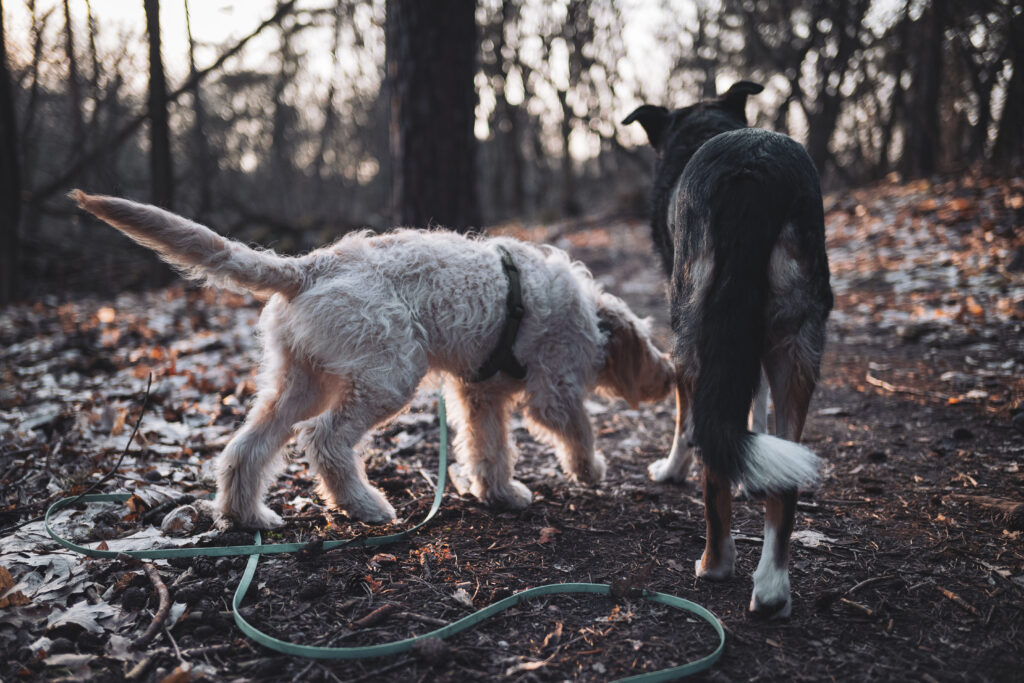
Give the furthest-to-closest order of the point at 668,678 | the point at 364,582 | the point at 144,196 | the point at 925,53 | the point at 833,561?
the point at 144,196 < the point at 925,53 < the point at 833,561 < the point at 364,582 < the point at 668,678

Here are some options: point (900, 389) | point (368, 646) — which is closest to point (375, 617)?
point (368, 646)

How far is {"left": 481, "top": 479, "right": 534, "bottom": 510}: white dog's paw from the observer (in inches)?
145

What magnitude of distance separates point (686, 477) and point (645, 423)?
3.93ft

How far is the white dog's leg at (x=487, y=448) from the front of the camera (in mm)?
3725

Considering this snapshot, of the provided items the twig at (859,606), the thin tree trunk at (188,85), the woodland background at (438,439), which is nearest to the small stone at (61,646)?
the woodland background at (438,439)

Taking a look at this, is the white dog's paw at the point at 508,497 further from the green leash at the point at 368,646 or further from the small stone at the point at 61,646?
the small stone at the point at 61,646

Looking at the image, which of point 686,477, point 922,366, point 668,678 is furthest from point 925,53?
point 668,678

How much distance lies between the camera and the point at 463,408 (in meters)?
4.05

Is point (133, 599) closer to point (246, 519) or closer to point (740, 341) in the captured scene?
point (246, 519)

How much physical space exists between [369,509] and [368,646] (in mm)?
1062

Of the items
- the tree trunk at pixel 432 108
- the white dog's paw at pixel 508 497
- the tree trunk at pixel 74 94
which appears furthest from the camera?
the tree trunk at pixel 74 94

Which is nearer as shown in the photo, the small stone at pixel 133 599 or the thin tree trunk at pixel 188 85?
the small stone at pixel 133 599

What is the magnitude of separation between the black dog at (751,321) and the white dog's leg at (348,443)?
4.88 feet

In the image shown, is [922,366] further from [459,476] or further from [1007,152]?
[1007,152]
